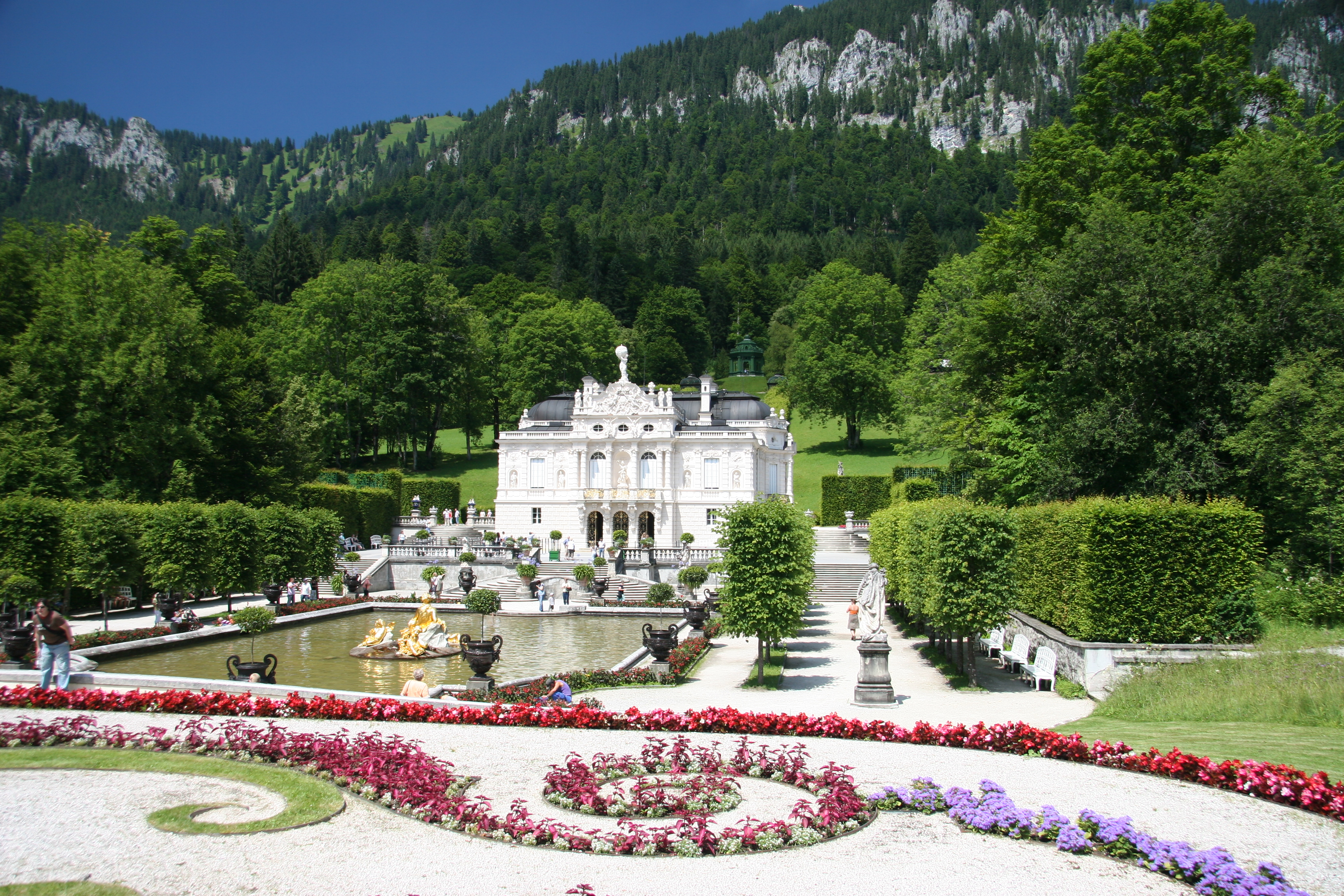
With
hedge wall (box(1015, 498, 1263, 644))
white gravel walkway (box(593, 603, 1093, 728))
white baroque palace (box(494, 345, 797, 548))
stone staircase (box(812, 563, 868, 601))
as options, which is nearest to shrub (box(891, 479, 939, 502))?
stone staircase (box(812, 563, 868, 601))

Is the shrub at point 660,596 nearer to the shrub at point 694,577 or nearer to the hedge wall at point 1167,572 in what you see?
A: the shrub at point 694,577

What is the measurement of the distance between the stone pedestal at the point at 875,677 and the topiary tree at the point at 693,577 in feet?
63.6

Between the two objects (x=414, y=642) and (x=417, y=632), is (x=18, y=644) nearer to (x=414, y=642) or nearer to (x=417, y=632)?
(x=414, y=642)

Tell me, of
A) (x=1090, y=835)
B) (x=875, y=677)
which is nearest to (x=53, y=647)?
(x=875, y=677)

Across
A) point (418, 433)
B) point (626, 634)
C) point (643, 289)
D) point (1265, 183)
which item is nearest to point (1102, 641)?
point (1265, 183)

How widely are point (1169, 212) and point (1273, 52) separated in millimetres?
122123

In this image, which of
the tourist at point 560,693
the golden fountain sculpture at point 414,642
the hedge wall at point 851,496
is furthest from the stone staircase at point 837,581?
the tourist at point 560,693

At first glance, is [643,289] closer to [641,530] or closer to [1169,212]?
[641,530]

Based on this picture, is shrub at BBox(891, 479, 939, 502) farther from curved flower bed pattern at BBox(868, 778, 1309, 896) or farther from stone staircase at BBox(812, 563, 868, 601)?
curved flower bed pattern at BBox(868, 778, 1309, 896)

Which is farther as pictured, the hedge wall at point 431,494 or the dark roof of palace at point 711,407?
the hedge wall at point 431,494

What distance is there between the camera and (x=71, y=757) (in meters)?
10.6

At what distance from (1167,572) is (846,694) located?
6.62 metres

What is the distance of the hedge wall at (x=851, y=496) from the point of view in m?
51.2

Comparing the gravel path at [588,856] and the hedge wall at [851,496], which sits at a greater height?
the hedge wall at [851,496]
